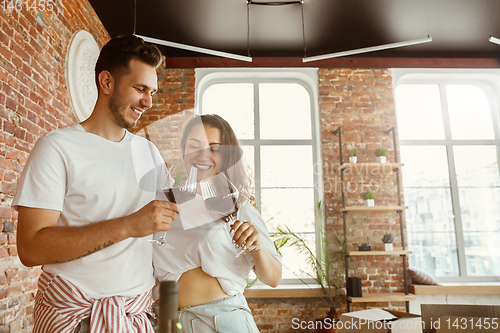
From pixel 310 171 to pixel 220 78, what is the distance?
5.52 feet

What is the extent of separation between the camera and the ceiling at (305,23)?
343 centimetres

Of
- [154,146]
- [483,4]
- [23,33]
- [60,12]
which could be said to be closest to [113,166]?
[154,146]

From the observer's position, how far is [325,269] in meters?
4.00

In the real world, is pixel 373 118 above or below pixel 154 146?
above

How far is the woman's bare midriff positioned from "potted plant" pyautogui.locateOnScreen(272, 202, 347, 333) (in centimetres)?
260

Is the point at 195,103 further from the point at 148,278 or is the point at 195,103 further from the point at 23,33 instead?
the point at 148,278

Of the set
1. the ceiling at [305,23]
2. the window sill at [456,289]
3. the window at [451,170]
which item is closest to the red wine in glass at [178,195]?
the ceiling at [305,23]

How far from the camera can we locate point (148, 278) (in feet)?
3.47

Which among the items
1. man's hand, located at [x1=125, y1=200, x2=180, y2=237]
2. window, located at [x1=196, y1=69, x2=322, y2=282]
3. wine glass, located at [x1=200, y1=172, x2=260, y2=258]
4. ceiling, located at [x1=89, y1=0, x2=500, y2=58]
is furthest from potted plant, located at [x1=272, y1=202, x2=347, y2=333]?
man's hand, located at [x1=125, y1=200, x2=180, y2=237]

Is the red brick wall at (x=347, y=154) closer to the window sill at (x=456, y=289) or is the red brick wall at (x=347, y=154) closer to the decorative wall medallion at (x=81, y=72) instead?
the window sill at (x=456, y=289)

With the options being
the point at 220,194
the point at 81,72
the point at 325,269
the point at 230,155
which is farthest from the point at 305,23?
the point at 220,194

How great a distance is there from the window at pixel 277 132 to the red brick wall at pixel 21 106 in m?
1.92

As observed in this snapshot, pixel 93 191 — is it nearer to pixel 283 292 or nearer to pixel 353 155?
pixel 283 292

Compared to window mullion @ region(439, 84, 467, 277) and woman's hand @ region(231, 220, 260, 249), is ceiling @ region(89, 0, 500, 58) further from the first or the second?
woman's hand @ region(231, 220, 260, 249)
